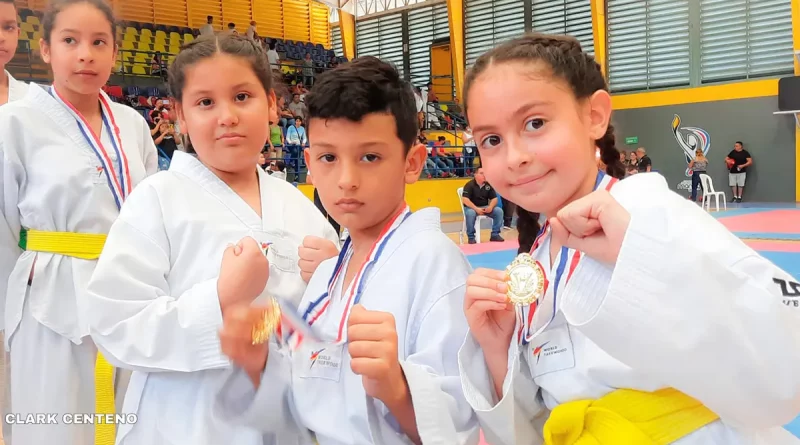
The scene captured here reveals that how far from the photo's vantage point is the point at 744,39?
15477 millimetres

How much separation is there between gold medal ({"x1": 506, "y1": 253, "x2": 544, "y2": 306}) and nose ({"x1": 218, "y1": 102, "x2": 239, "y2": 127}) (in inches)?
31.7

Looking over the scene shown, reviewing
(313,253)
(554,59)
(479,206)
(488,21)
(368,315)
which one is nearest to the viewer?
(368,315)

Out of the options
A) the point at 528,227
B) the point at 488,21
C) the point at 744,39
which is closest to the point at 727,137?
the point at 744,39

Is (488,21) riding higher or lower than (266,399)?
higher

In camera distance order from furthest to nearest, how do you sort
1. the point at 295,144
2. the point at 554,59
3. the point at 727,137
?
the point at 727,137 → the point at 295,144 → the point at 554,59

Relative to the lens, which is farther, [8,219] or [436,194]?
[436,194]

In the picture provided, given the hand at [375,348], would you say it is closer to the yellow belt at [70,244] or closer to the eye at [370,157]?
the eye at [370,157]

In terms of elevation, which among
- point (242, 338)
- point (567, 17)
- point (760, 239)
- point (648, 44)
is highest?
point (567, 17)

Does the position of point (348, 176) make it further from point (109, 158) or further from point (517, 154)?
point (109, 158)

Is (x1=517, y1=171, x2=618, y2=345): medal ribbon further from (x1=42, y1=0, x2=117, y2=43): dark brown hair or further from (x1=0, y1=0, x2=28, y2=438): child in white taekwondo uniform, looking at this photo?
(x1=0, y1=0, x2=28, y2=438): child in white taekwondo uniform

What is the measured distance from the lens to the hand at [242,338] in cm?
128

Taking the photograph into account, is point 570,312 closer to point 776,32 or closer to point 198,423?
point 198,423

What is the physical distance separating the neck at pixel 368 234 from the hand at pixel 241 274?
9.8 inches

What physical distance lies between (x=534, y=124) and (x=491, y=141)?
0.31ft
